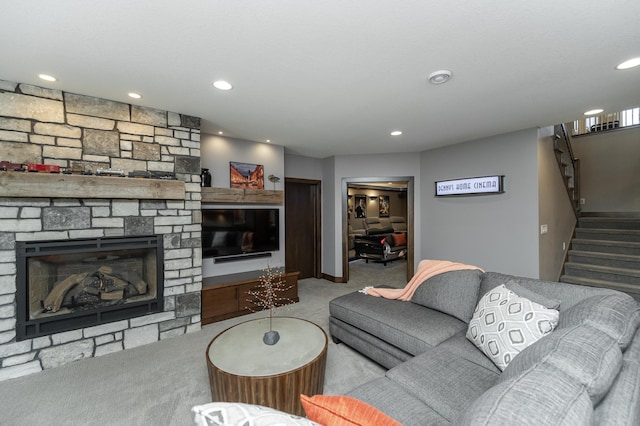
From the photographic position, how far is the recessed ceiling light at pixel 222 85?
2.22m

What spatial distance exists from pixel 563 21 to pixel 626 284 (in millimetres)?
3978

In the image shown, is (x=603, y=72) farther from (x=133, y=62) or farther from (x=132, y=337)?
(x=132, y=337)

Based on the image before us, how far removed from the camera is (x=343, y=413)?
754 mm

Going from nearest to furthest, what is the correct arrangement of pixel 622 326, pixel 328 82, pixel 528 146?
pixel 622 326, pixel 328 82, pixel 528 146

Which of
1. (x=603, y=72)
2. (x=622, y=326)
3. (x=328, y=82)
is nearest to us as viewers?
(x=622, y=326)

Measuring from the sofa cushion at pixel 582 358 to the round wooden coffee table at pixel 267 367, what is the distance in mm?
1124

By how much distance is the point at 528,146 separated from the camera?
3.47 meters

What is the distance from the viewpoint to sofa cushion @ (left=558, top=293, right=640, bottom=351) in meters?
1.16

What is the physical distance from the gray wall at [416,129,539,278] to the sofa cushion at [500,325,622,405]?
9.82ft

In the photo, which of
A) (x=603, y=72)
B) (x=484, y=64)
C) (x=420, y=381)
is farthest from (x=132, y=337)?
Answer: (x=603, y=72)

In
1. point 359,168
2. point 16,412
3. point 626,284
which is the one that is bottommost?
point 16,412

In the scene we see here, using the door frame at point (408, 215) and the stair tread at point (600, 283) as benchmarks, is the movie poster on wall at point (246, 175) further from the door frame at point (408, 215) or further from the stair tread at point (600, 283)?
the stair tread at point (600, 283)

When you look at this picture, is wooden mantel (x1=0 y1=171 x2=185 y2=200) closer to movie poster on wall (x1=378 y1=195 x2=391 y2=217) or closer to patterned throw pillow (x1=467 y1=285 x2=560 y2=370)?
patterned throw pillow (x1=467 y1=285 x2=560 y2=370)

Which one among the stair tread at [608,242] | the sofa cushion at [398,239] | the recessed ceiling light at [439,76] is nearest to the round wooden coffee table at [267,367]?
the recessed ceiling light at [439,76]
